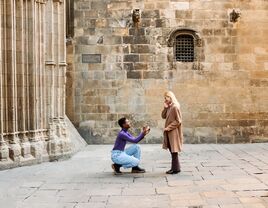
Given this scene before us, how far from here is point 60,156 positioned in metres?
→ 10.2

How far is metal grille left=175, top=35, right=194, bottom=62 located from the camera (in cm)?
1427

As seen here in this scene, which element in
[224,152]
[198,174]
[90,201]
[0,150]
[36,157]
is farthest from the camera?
[224,152]

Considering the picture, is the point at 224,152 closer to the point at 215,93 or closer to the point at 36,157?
the point at 215,93

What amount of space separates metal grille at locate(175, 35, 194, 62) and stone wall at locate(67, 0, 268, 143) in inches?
8.8

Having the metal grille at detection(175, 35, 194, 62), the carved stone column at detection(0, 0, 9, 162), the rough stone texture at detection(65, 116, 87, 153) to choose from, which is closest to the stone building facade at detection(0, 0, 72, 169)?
the carved stone column at detection(0, 0, 9, 162)

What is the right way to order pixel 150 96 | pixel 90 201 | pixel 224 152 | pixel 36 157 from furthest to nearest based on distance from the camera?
pixel 150 96, pixel 224 152, pixel 36 157, pixel 90 201

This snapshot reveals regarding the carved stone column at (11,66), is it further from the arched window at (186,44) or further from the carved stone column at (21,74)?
the arched window at (186,44)

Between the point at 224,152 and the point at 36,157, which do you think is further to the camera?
the point at 224,152

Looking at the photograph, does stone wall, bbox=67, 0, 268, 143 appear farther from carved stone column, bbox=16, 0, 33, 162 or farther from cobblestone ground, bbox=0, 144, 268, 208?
carved stone column, bbox=16, 0, 33, 162

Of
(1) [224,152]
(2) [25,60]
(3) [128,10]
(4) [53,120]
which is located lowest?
(1) [224,152]

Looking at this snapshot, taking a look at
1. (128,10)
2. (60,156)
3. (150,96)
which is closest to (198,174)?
(60,156)

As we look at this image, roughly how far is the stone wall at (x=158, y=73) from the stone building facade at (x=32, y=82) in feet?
10.6

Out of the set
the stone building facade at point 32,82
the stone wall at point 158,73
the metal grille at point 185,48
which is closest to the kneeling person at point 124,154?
the stone building facade at point 32,82

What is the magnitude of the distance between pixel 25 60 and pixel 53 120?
5.28ft
